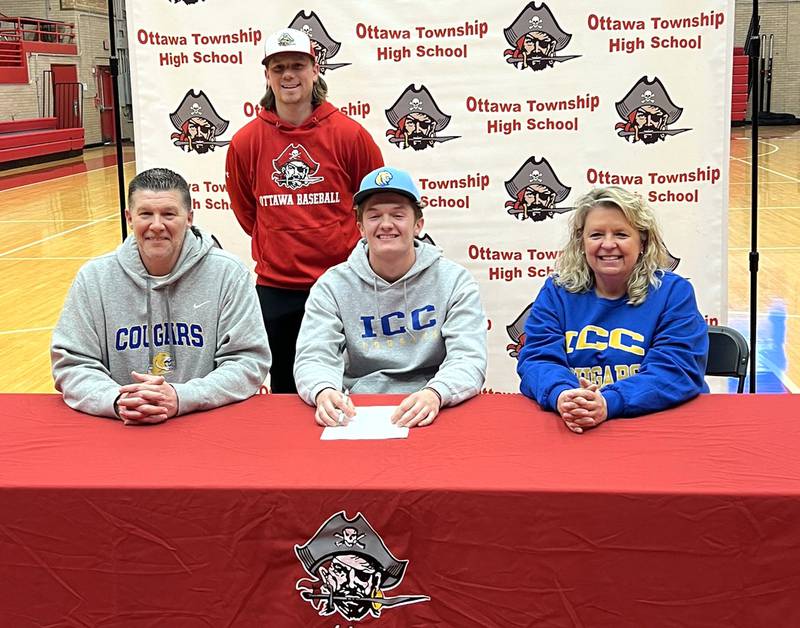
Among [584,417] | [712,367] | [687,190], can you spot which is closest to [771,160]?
[687,190]

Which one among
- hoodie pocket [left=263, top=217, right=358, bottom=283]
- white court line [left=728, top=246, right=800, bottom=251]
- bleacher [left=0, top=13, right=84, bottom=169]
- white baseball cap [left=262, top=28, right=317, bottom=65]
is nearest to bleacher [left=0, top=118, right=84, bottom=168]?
bleacher [left=0, top=13, right=84, bottom=169]

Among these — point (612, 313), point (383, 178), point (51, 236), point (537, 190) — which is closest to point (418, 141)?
point (537, 190)

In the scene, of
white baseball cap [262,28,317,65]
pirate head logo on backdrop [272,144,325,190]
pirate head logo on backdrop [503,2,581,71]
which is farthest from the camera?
pirate head logo on backdrop [503,2,581,71]

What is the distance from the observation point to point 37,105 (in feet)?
65.6

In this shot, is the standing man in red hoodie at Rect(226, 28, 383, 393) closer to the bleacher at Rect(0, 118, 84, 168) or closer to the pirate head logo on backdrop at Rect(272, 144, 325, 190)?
the pirate head logo on backdrop at Rect(272, 144, 325, 190)

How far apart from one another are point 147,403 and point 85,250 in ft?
23.3

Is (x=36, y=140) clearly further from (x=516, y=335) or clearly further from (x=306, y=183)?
(x=306, y=183)

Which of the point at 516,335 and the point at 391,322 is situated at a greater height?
the point at 391,322

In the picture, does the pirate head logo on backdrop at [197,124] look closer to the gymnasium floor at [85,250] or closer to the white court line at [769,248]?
the gymnasium floor at [85,250]

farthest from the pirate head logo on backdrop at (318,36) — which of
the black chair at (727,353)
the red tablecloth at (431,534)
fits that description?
the red tablecloth at (431,534)

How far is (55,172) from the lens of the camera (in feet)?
54.7

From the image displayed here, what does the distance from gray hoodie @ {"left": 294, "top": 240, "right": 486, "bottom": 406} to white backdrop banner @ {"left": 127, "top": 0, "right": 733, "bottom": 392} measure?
1.67m

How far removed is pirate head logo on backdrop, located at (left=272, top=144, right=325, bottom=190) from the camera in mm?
3268

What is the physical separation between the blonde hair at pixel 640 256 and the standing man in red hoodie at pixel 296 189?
106cm
